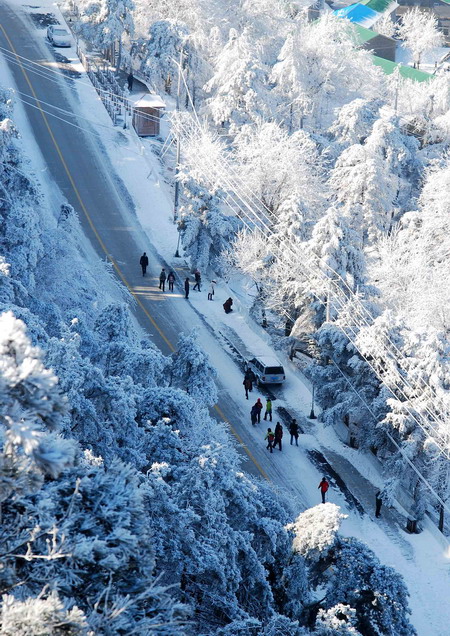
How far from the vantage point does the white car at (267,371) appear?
32.6 m

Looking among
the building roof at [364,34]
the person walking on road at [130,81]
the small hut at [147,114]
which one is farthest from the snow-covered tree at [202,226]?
the building roof at [364,34]

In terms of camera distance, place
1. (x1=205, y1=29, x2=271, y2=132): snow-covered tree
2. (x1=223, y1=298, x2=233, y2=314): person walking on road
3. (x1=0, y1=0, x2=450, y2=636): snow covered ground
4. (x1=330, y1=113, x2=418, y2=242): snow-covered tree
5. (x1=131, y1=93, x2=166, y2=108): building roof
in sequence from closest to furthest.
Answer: (x1=0, y1=0, x2=450, y2=636): snow covered ground
(x1=223, y1=298, x2=233, y2=314): person walking on road
(x1=330, y1=113, x2=418, y2=242): snow-covered tree
(x1=131, y1=93, x2=166, y2=108): building roof
(x1=205, y1=29, x2=271, y2=132): snow-covered tree

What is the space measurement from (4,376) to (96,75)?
174ft

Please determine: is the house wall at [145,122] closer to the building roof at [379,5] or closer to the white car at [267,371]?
the white car at [267,371]

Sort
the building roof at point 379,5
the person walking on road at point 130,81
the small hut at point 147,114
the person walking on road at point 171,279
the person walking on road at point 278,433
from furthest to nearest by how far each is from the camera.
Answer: the building roof at point 379,5
the person walking on road at point 130,81
the small hut at point 147,114
the person walking on road at point 171,279
the person walking on road at point 278,433

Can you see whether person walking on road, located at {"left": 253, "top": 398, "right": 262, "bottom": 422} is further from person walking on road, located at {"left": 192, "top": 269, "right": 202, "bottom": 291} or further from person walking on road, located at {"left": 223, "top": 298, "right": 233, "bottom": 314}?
person walking on road, located at {"left": 192, "top": 269, "right": 202, "bottom": 291}

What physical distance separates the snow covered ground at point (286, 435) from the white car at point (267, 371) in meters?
0.52

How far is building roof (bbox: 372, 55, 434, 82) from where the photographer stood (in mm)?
71750

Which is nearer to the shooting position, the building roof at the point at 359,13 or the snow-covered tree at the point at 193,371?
the snow-covered tree at the point at 193,371

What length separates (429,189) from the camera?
46.4m

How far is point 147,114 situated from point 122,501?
147ft

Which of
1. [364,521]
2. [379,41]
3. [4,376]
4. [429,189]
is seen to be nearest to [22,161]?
[364,521]

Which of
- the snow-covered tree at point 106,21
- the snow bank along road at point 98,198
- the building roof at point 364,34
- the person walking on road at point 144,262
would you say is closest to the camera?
the snow bank along road at point 98,198

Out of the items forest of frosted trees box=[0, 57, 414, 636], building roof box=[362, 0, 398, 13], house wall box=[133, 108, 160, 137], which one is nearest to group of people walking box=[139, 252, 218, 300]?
forest of frosted trees box=[0, 57, 414, 636]
